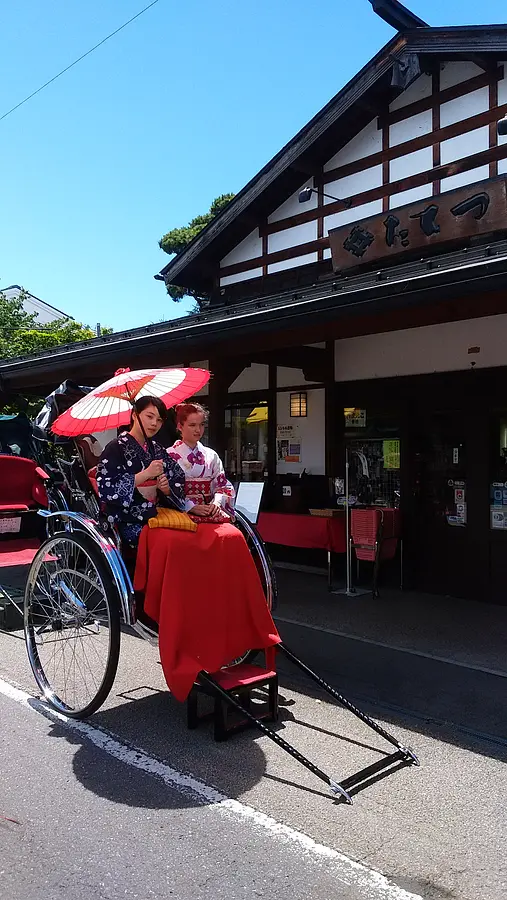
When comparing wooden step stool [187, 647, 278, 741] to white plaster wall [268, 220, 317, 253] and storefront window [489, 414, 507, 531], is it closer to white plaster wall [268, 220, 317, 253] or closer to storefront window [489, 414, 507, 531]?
storefront window [489, 414, 507, 531]

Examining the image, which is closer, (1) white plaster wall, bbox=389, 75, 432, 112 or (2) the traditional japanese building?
(2) the traditional japanese building

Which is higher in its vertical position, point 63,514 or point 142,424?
point 142,424

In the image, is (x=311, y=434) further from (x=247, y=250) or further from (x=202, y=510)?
(x=202, y=510)

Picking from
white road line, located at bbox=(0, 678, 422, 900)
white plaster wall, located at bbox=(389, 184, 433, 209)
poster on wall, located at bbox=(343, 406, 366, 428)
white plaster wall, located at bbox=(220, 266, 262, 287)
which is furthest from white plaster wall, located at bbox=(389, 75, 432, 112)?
white road line, located at bbox=(0, 678, 422, 900)

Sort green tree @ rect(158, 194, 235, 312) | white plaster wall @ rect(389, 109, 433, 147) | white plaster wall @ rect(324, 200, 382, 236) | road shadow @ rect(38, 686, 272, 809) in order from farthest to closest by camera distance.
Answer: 1. green tree @ rect(158, 194, 235, 312)
2. white plaster wall @ rect(324, 200, 382, 236)
3. white plaster wall @ rect(389, 109, 433, 147)
4. road shadow @ rect(38, 686, 272, 809)

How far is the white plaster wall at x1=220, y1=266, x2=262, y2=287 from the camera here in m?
10.2

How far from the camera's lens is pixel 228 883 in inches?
97.1

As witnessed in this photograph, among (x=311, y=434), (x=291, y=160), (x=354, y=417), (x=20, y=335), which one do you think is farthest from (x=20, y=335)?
(x=354, y=417)

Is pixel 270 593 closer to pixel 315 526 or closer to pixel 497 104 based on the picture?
pixel 315 526

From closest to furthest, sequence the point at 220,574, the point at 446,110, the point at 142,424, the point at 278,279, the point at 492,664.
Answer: the point at 220,574
the point at 142,424
the point at 492,664
the point at 446,110
the point at 278,279

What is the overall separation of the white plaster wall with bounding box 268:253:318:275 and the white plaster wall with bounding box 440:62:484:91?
2552 mm

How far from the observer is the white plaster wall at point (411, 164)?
8055 mm

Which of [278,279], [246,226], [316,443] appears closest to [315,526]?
[316,443]

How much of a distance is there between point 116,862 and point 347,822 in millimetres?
973
